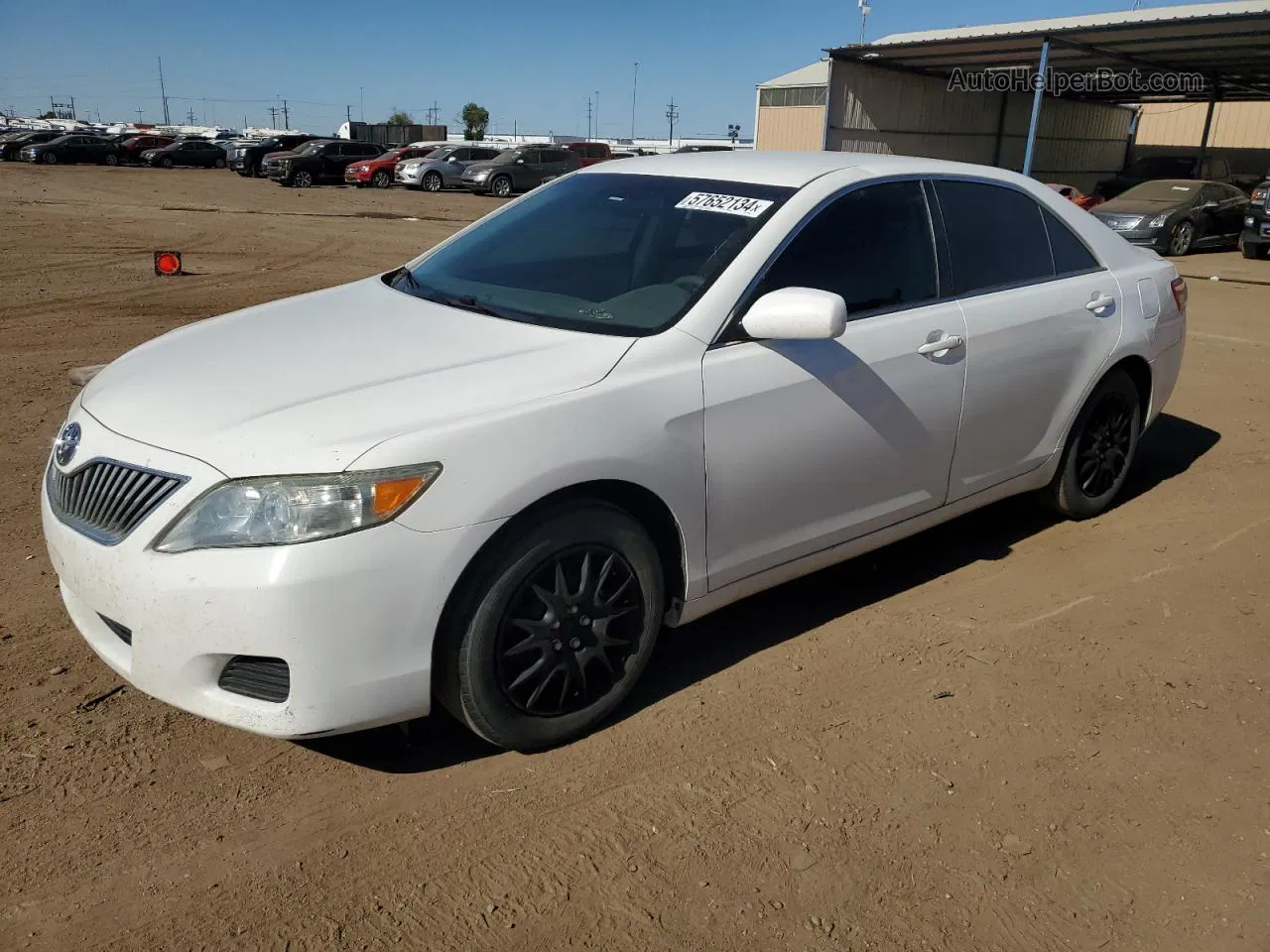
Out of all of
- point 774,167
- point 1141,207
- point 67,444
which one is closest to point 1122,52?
point 1141,207

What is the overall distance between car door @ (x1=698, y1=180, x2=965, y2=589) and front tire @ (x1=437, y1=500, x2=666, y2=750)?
12.8 inches

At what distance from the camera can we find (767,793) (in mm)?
2924

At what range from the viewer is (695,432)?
3.11 meters

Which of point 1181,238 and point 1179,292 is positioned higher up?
point 1179,292

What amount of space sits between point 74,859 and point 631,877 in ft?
4.47

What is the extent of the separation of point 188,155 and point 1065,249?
147ft

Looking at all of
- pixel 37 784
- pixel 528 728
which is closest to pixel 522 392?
pixel 528 728

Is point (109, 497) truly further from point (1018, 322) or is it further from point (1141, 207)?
point (1141, 207)

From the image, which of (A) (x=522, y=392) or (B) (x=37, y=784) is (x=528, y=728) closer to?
(A) (x=522, y=392)

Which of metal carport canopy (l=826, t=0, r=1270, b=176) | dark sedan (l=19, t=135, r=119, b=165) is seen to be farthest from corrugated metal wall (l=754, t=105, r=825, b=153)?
dark sedan (l=19, t=135, r=119, b=165)

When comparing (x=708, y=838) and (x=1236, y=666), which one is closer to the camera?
(x=708, y=838)

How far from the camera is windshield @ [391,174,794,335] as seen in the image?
11.0 feet

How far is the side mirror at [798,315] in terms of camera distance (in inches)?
123

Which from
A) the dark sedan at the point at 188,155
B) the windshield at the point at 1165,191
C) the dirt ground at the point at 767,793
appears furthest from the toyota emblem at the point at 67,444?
the dark sedan at the point at 188,155
